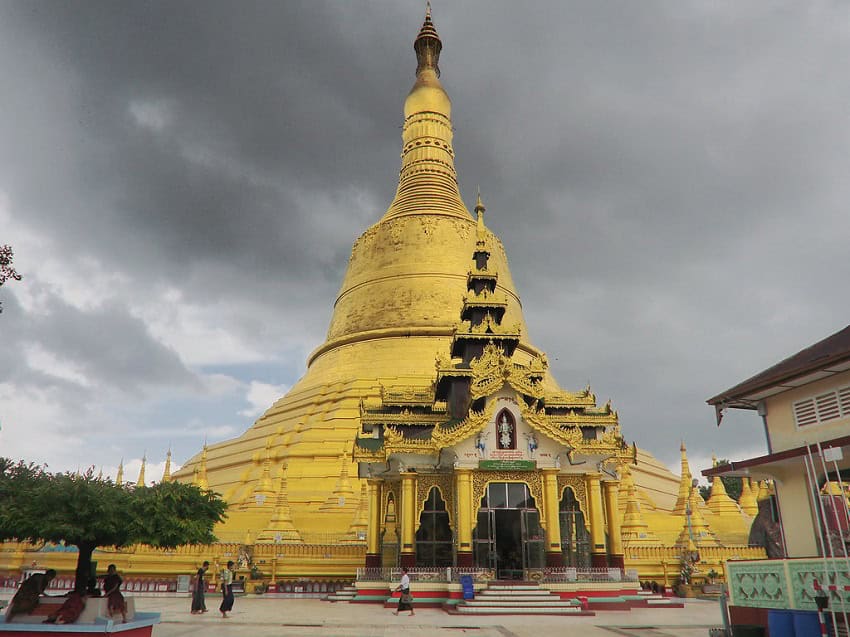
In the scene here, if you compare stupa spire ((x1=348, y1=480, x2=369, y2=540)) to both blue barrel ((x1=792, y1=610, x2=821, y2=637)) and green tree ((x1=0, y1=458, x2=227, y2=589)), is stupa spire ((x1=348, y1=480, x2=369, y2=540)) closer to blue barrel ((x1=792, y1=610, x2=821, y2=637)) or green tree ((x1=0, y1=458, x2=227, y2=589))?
green tree ((x1=0, y1=458, x2=227, y2=589))

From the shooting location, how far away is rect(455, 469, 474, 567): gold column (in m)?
Answer: 16.1

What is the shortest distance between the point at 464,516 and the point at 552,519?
223 centimetres

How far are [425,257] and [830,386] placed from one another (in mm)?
24446

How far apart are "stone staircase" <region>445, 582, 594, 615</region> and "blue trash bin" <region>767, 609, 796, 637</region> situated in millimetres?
6330

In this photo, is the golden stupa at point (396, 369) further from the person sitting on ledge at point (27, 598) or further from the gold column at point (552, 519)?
the person sitting on ledge at point (27, 598)

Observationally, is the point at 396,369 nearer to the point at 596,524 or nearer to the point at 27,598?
the point at 596,524

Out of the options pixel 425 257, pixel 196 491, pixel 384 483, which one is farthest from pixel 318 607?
pixel 425 257

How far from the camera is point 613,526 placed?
17.8 m

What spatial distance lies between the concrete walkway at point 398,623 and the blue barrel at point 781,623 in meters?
2.43

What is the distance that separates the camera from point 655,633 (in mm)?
10828

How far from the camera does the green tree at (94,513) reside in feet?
29.3

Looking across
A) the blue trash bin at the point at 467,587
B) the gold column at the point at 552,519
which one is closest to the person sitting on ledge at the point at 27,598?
the blue trash bin at the point at 467,587

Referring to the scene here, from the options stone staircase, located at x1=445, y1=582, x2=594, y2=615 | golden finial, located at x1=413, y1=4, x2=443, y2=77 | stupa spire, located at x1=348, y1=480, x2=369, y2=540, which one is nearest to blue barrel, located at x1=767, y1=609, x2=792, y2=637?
stone staircase, located at x1=445, y1=582, x2=594, y2=615

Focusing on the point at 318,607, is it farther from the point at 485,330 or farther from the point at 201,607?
the point at 485,330
